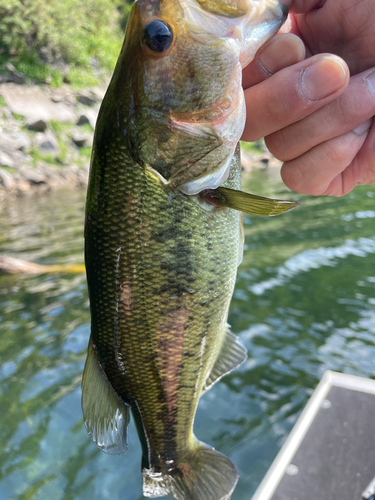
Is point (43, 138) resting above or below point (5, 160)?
above

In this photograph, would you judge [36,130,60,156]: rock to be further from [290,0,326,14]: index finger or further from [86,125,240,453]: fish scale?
[86,125,240,453]: fish scale

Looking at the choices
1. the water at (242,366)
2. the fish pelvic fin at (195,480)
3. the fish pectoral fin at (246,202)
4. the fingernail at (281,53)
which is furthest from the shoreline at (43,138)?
the fish pectoral fin at (246,202)

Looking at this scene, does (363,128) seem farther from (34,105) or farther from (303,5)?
(34,105)

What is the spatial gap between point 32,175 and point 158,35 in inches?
600

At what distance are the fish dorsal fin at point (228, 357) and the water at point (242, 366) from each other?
2138 millimetres

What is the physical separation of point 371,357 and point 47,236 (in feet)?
25.2

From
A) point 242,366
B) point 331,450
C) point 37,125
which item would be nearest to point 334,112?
point 331,450

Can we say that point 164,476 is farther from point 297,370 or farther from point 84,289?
point 84,289

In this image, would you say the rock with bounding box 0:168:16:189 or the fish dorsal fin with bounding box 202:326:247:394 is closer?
the fish dorsal fin with bounding box 202:326:247:394

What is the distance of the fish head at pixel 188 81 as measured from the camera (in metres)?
1.38

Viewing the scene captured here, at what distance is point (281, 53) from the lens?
65.9 inches

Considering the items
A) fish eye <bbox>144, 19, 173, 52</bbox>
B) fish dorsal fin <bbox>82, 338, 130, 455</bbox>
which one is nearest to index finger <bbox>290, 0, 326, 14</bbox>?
fish eye <bbox>144, 19, 173, 52</bbox>

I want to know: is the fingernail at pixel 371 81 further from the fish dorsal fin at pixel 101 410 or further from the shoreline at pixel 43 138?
the shoreline at pixel 43 138

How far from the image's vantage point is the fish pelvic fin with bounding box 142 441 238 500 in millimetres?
1958
